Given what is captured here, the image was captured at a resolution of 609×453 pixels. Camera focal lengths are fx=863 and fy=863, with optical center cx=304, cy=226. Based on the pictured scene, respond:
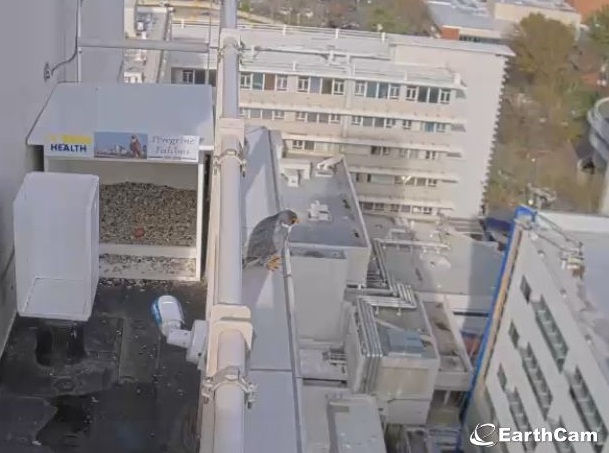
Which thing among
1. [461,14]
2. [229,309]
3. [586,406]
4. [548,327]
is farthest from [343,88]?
[229,309]

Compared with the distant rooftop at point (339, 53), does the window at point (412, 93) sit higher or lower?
lower

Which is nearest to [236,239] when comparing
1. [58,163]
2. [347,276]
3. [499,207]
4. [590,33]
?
[58,163]

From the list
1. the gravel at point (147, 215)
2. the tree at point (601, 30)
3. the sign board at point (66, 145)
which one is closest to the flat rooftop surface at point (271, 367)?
the gravel at point (147, 215)

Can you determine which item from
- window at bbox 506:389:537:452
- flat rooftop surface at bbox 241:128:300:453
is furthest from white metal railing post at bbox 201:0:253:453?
window at bbox 506:389:537:452

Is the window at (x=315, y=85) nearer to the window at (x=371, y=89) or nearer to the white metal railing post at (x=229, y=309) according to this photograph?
the window at (x=371, y=89)

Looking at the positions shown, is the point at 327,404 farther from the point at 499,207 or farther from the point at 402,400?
the point at 499,207

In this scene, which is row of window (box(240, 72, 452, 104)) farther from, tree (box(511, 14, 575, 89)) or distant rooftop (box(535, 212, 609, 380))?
distant rooftop (box(535, 212, 609, 380))
